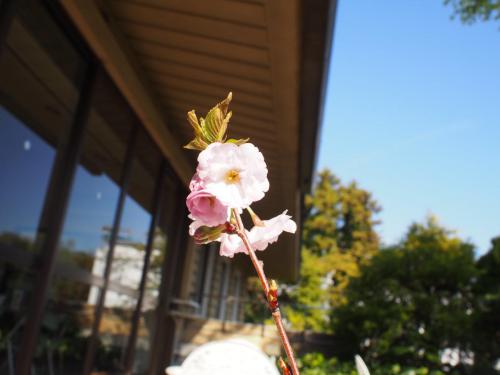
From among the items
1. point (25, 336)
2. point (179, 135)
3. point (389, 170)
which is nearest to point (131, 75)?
point (179, 135)

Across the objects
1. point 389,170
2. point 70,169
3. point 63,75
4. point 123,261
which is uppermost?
point 389,170

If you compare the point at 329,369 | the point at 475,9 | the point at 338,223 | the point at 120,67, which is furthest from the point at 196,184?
the point at 338,223

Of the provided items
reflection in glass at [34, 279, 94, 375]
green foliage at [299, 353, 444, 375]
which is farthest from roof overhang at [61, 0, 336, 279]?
green foliage at [299, 353, 444, 375]

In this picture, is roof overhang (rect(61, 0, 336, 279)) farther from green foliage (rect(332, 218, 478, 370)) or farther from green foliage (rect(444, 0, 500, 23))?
green foliage (rect(444, 0, 500, 23))

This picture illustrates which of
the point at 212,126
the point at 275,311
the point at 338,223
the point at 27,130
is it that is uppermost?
the point at 338,223

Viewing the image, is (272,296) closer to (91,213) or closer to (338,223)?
(91,213)

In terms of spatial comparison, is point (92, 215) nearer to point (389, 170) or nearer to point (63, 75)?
point (63, 75)

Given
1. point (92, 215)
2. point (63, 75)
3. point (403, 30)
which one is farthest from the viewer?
point (403, 30)
